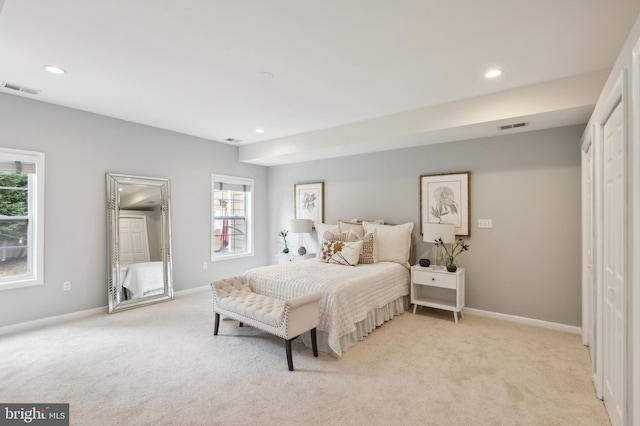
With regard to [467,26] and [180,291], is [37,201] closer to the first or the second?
[180,291]

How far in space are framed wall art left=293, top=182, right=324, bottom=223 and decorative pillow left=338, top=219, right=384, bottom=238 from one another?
79cm

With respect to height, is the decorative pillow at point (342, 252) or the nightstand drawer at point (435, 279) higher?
the decorative pillow at point (342, 252)

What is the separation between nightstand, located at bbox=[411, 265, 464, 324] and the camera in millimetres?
3768

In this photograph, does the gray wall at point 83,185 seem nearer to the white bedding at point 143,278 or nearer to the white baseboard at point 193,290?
the white baseboard at point 193,290

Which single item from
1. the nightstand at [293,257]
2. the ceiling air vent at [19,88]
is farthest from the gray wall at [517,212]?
the ceiling air vent at [19,88]

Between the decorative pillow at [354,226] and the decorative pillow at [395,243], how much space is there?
27cm

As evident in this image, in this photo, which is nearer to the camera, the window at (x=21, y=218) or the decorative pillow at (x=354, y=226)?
the window at (x=21, y=218)

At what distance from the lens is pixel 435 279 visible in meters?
3.89

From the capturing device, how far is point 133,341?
3.20 metres

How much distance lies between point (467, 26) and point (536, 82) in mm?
1410

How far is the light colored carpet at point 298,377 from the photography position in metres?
2.06

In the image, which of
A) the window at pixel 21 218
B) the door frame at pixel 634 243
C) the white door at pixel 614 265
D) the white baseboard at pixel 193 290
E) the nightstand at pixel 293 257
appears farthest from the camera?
the nightstand at pixel 293 257

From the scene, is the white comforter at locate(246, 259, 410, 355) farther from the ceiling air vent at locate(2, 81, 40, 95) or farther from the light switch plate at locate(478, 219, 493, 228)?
the ceiling air vent at locate(2, 81, 40, 95)

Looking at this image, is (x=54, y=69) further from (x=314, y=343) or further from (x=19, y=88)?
(x=314, y=343)
